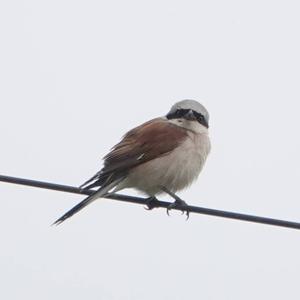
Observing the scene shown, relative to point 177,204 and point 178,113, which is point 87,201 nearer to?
point 177,204

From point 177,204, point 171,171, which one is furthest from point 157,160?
point 177,204

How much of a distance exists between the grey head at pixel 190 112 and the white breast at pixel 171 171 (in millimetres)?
344

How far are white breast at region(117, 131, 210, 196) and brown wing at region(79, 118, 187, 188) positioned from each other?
0.18 ft

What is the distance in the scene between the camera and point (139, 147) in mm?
6672

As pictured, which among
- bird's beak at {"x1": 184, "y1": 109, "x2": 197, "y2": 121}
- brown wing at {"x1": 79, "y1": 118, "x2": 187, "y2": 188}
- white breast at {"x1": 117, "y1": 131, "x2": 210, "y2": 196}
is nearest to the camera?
brown wing at {"x1": 79, "y1": 118, "x2": 187, "y2": 188}

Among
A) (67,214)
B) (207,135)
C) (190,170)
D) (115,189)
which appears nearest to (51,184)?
(67,214)

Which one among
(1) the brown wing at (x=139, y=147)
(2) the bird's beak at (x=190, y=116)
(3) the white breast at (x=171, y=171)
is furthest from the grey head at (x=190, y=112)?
(3) the white breast at (x=171, y=171)

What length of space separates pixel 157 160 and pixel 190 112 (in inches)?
27.4

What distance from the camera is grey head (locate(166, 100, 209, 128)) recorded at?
23.3 feet

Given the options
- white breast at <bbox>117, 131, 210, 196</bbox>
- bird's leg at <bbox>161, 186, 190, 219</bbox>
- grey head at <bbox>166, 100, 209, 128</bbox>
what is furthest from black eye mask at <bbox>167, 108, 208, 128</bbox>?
bird's leg at <bbox>161, 186, 190, 219</bbox>

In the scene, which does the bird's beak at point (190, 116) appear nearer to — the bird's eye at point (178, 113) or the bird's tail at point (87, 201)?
the bird's eye at point (178, 113)

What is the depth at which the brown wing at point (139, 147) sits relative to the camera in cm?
637

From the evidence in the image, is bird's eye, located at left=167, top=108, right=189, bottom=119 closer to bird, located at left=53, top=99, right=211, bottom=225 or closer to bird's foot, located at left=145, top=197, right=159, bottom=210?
bird, located at left=53, top=99, right=211, bottom=225

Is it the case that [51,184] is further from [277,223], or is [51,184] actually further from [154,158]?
[154,158]
